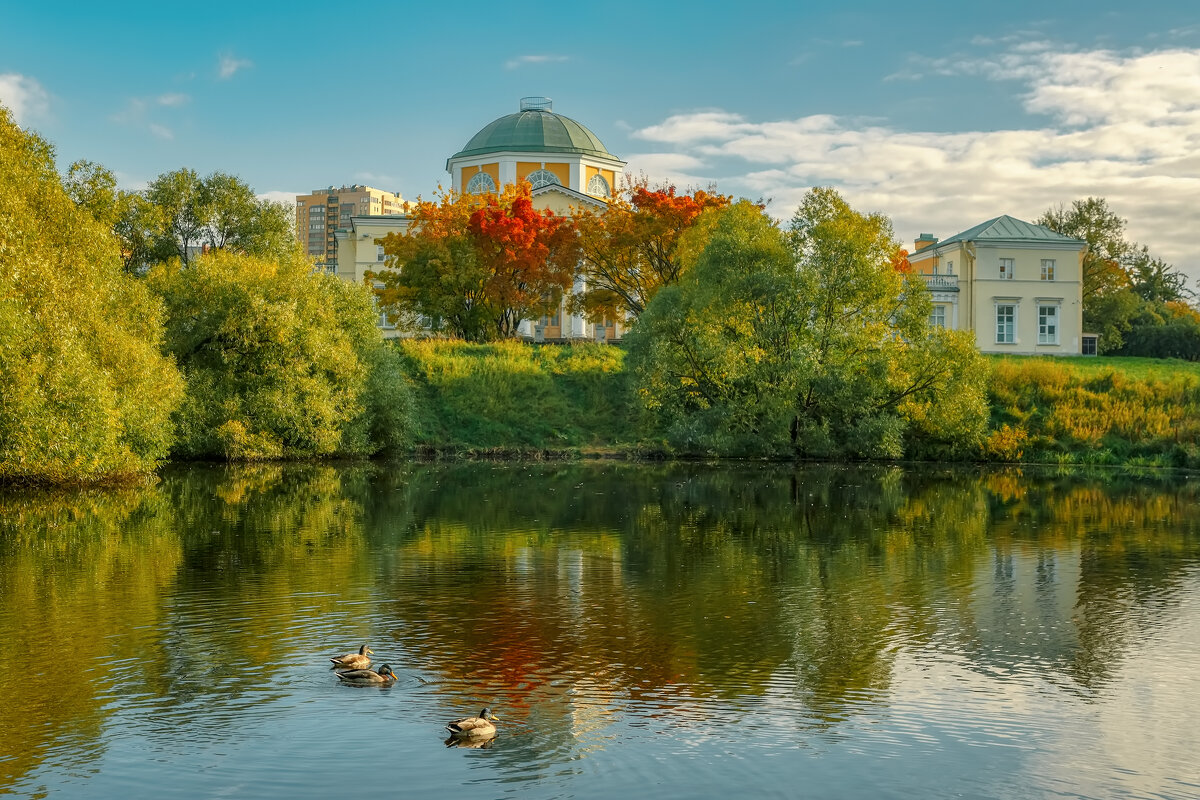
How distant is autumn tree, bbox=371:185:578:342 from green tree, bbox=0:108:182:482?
22.5m

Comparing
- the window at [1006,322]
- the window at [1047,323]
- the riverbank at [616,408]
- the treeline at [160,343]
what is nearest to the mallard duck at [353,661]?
the treeline at [160,343]

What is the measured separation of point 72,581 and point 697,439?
3103 cm

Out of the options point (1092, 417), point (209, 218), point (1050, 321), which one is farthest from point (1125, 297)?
point (209, 218)

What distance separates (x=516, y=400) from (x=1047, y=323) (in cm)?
3882

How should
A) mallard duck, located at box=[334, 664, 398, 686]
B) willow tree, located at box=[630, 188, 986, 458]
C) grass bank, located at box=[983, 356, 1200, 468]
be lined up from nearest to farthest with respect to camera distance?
mallard duck, located at box=[334, 664, 398, 686] → willow tree, located at box=[630, 188, 986, 458] → grass bank, located at box=[983, 356, 1200, 468]

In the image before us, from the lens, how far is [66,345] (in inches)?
1117

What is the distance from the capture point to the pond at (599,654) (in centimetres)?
933

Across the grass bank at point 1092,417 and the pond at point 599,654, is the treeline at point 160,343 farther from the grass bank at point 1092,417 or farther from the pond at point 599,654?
the grass bank at point 1092,417

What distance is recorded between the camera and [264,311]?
137ft

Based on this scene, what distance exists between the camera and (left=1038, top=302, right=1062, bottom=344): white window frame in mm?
73625

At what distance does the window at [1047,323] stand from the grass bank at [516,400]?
104 ft

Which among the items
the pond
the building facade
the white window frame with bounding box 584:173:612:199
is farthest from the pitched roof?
the pond

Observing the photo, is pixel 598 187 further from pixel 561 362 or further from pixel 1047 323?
pixel 1047 323

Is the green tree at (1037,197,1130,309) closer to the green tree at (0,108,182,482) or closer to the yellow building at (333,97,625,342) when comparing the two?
the yellow building at (333,97,625,342)
